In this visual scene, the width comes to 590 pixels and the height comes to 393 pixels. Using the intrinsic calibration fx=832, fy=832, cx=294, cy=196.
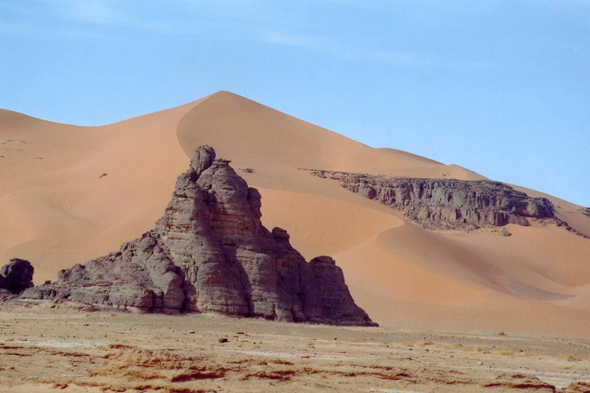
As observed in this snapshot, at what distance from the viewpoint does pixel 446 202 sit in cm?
7331

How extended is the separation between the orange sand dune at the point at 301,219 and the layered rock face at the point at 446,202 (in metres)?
1.55

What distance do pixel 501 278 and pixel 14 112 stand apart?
61.0 meters

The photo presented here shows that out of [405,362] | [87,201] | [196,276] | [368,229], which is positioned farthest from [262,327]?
[87,201]

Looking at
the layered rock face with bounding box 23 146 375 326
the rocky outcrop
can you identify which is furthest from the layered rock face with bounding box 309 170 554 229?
the rocky outcrop

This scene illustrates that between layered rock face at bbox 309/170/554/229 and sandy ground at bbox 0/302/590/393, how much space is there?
39346 mm

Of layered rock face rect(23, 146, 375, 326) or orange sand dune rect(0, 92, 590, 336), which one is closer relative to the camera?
layered rock face rect(23, 146, 375, 326)

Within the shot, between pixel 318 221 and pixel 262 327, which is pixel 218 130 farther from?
pixel 262 327

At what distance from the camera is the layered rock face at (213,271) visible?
2880 centimetres

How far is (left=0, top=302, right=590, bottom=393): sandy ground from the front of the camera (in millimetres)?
14397

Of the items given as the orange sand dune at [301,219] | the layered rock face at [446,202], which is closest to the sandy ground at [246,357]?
the orange sand dune at [301,219]

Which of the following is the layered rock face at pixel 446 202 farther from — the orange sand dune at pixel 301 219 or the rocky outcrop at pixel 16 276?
the rocky outcrop at pixel 16 276

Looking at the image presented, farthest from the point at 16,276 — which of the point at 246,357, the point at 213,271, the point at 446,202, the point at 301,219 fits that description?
the point at 446,202

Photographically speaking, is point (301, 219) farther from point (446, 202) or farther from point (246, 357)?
point (246, 357)

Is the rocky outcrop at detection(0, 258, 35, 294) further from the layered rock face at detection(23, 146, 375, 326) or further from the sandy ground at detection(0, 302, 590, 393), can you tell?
the sandy ground at detection(0, 302, 590, 393)
